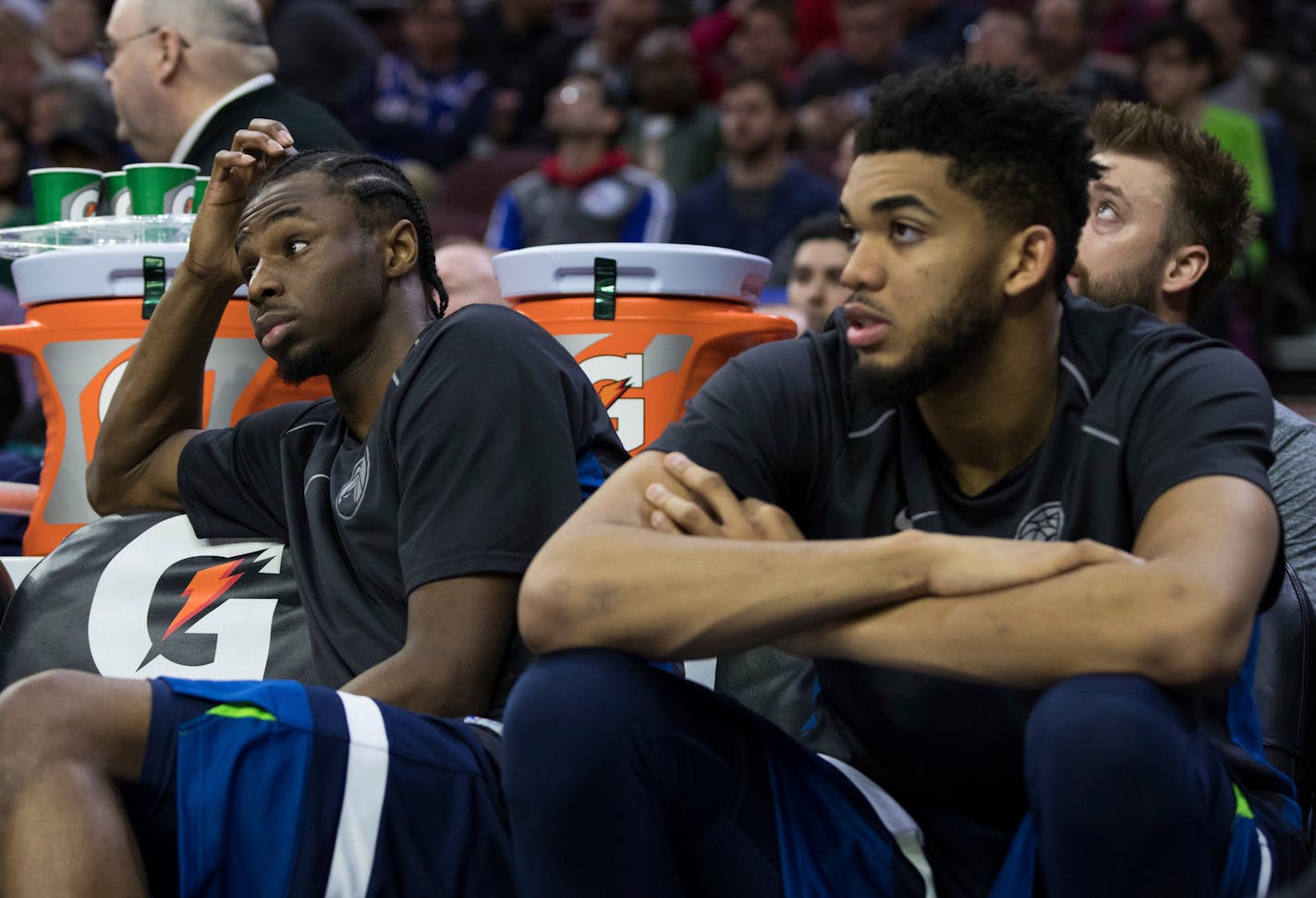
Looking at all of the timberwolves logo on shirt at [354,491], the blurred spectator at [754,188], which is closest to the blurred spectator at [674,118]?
the blurred spectator at [754,188]

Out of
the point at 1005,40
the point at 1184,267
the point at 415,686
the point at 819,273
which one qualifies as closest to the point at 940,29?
the point at 1005,40

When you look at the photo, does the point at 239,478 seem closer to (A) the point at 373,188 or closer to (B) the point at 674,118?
(A) the point at 373,188

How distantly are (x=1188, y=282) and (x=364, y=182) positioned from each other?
1.53 metres

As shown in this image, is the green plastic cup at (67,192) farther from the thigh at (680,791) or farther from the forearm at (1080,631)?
the forearm at (1080,631)

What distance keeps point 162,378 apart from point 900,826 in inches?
64.8

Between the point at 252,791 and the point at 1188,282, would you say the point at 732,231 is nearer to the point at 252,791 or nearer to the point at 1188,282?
the point at 1188,282

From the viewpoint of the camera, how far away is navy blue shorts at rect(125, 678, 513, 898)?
2033 mm

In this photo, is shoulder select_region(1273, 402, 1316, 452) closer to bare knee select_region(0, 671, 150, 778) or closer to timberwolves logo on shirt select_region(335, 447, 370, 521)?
timberwolves logo on shirt select_region(335, 447, 370, 521)

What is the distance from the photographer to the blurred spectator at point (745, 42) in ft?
27.4

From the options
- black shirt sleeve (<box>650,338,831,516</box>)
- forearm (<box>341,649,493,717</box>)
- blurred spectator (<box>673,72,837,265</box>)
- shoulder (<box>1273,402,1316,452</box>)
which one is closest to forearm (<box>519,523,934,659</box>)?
black shirt sleeve (<box>650,338,831,516</box>)

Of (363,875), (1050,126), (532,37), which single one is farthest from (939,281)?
(532,37)

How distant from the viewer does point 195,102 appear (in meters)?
4.23

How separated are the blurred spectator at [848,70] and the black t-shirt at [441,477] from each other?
17.1 feet

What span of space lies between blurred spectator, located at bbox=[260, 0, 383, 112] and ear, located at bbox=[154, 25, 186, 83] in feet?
15.4
